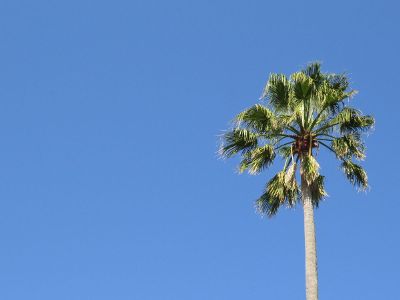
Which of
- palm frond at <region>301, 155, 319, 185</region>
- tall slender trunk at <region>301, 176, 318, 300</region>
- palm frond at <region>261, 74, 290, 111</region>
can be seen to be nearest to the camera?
tall slender trunk at <region>301, 176, 318, 300</region>

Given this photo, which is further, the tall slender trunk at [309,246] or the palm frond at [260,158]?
the palm frond at [260,158]

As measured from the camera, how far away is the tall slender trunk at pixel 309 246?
20.2m

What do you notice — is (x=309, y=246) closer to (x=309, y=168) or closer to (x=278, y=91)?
(x=309, y=168)

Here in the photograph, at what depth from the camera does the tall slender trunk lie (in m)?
20.2

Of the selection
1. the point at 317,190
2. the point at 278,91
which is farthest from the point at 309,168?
the point at 278,91

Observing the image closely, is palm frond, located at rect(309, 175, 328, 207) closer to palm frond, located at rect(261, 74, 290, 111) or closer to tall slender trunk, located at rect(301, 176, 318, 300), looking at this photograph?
tall slender trunk, located at rect(301, 176, 318, 300)

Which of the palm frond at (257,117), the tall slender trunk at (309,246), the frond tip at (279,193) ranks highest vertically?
the palm frond at (257,117)

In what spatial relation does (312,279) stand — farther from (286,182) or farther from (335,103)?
(335,103)

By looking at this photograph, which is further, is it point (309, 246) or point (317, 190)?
point (317, 190)

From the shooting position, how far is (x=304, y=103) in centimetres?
2334

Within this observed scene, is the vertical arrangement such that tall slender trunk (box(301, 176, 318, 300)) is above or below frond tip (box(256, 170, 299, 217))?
below

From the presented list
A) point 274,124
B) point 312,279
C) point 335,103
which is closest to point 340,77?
point 335,103

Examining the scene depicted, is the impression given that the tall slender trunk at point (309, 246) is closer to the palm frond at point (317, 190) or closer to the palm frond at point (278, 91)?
the palm frond at point (317, 190)

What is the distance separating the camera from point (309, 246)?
21.0 meters
